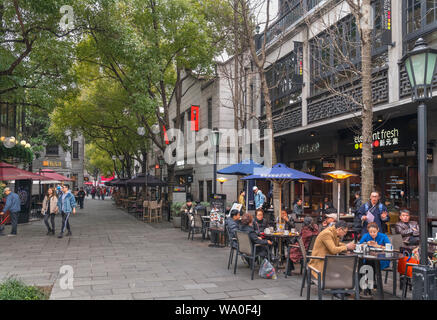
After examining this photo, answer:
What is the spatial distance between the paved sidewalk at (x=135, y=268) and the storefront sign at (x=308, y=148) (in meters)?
7.90

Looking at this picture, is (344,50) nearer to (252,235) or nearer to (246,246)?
(252,235)

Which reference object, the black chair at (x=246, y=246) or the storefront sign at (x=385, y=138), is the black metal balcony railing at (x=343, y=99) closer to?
the storefront sign at (x=385, y=138)

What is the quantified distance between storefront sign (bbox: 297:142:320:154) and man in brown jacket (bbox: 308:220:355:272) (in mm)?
12665

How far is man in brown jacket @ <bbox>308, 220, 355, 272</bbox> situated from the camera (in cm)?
638

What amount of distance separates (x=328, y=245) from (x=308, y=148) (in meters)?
13.8

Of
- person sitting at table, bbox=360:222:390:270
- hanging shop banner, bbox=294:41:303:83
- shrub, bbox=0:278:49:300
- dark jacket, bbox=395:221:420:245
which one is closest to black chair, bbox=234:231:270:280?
person sitting at table, bbox=360:222:390:270

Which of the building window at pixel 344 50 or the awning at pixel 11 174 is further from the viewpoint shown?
the awning at pixel 11 174

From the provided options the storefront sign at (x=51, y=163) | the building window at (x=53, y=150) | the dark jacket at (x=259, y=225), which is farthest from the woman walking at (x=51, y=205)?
the building window at (x=53, y=150)

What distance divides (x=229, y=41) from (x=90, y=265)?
15.3m

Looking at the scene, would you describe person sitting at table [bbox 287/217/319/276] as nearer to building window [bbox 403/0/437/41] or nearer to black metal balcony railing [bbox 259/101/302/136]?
building window [bbox 403/0/437/41]

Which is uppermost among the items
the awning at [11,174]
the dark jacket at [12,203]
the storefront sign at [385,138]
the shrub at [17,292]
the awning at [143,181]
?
the storefront sign at [385,138]

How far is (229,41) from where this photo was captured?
21031 millimetres

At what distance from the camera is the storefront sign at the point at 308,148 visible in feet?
62.4

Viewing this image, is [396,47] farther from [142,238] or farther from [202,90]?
[202,90]
